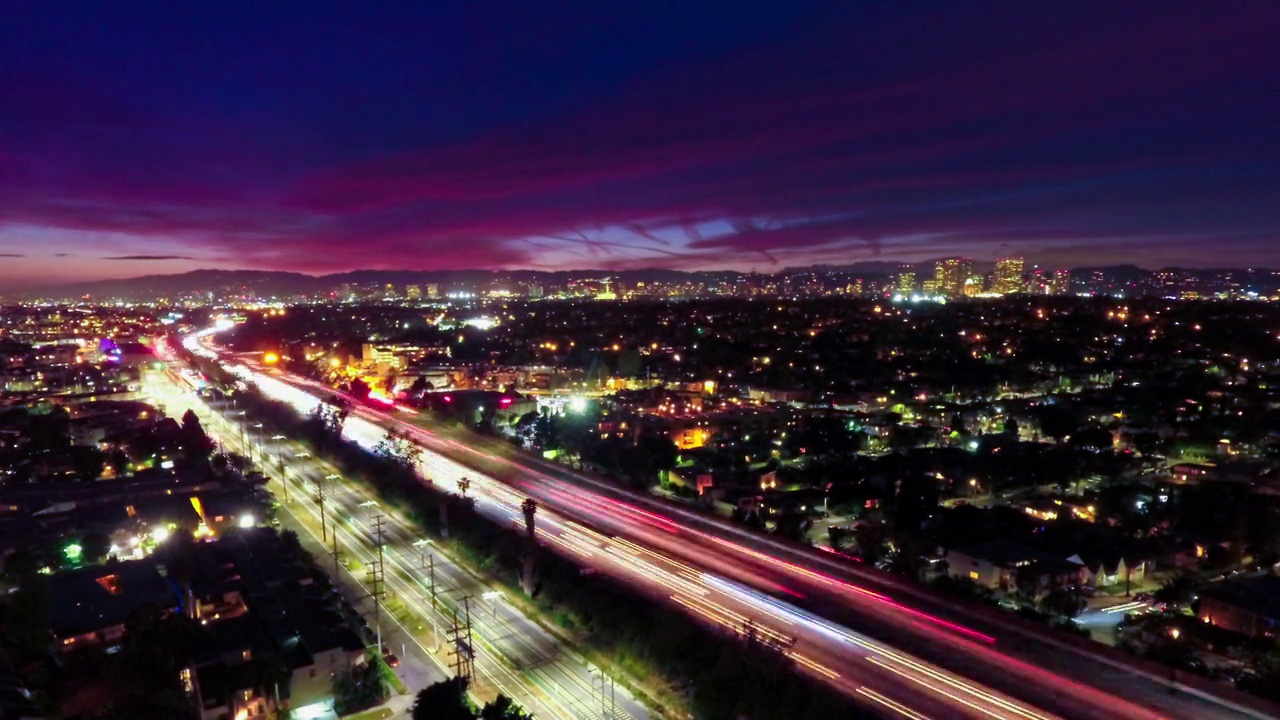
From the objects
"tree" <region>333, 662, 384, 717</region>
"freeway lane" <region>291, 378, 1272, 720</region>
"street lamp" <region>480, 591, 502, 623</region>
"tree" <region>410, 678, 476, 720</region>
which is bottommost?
"street lamp" <region>480, 591, 502, 623</region>

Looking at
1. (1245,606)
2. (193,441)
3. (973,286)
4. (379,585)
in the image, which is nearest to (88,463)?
(193,441)

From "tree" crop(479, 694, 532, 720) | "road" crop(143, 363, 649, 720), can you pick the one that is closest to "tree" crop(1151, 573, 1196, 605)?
"road" crop(143, 363, 649, 720)

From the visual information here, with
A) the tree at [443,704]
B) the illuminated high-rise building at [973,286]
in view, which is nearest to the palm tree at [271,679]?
the tree at [443,704]

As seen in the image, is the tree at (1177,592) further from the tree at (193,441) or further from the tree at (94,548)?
the tree at (193,441)

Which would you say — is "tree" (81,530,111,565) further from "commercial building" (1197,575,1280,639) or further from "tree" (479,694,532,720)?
"commercial building" (1197,575,1280,639)

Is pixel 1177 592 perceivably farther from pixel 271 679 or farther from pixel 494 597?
pixel 271 679

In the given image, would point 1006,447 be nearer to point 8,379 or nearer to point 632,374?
point 632,374
